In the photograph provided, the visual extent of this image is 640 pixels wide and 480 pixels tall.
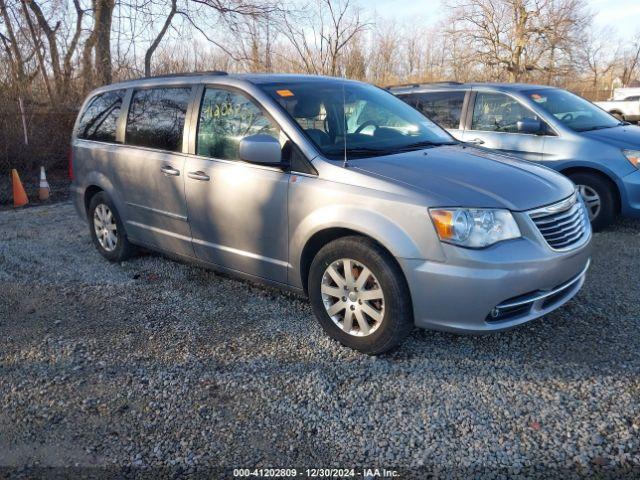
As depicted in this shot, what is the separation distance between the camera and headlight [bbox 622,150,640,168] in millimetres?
5977

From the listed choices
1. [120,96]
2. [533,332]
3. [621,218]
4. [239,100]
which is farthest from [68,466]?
[621,218]

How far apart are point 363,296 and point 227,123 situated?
1.75m

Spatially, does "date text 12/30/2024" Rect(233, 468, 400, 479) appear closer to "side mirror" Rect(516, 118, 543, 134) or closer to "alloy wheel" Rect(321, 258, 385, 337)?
"alloy wheel" Rect(321, 258, 385, 337)

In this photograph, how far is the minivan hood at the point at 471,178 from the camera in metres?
3.19

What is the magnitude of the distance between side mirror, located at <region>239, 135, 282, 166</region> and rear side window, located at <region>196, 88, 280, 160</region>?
209 mm

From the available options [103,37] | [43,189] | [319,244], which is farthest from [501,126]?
[103,37]

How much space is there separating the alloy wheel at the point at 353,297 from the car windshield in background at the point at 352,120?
2.51 feet

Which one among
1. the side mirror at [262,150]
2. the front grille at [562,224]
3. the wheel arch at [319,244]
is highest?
the side mirror at [262,150]

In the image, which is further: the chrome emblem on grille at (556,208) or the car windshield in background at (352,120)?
the car windshield in background at (352,120)

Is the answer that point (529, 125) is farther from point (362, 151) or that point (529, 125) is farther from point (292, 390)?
point (292, 390)

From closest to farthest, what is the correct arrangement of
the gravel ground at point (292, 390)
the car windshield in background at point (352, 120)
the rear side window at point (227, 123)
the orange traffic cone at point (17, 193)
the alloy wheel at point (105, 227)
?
1. the gravel ground at point (292, 390)
2. the car windshield in background at point (352, 120)
3. the rear side window at point (227, 123)
4. the alloy wheel at point (105, 227)
5. the orange traffic cone at point (17, 193)

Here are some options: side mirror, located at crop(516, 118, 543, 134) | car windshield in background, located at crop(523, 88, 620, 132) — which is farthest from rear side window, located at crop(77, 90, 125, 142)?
car windshield in background, located at crop(523, 88, 620, 132)

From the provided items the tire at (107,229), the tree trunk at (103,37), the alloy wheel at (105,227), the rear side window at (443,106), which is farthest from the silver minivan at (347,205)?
the tree trunk at (103,37)

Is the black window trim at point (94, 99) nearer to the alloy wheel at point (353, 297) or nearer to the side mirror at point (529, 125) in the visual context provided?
the alloy wheel at point (353, 297)
